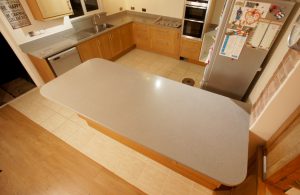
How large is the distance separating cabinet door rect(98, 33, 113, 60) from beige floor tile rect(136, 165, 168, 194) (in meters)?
2.66

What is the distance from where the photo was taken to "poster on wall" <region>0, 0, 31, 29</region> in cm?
227

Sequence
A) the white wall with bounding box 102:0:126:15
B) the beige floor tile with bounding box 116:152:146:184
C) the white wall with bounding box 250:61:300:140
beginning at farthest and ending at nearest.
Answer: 1. the white wall with bounding box 102:0:126:15
2. the beige floor tile with bounding box 116:152:146:184
3. the white wall with bounding box 250:61:300:140

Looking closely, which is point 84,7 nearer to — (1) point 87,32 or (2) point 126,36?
(1) point 87,32

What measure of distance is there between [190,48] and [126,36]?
166 cm

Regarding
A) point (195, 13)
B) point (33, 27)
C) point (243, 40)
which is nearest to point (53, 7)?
point (33, 27)

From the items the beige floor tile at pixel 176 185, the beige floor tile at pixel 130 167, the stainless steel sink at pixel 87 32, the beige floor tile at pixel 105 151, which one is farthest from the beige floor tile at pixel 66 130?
the stainless steel sink at pixel 87 32

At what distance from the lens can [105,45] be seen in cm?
346

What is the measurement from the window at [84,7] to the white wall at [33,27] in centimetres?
32

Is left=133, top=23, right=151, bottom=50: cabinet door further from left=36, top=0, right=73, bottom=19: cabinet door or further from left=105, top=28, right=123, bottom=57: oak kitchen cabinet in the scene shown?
left=36, top=0, right=73, bottom=19: cabinet door

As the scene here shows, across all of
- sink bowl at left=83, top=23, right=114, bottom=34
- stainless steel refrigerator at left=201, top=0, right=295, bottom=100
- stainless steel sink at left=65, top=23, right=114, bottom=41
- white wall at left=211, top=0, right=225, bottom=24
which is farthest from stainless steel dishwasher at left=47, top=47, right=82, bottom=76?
white wall at left=211, top=0, right=225, bottom=24

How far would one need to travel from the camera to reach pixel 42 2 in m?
2.37

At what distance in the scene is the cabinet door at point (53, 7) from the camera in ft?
7.86

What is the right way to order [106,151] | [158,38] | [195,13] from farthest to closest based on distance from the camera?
[158,38], [195,13], [106,151]

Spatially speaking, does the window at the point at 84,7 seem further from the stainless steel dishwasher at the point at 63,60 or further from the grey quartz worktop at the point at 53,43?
the stainless steel dishwasher at the point at 63,60
